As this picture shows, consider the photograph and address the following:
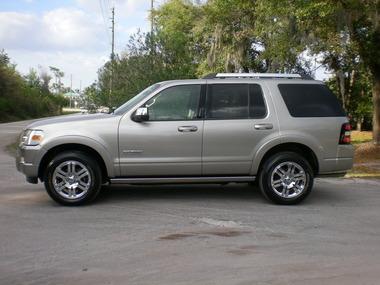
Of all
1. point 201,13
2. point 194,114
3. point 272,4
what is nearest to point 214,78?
point 194,114

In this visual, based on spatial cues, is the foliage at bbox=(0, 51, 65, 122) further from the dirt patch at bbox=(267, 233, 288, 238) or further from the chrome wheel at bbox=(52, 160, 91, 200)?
the dirt patch at bbox=(267, 233, 288, 238)

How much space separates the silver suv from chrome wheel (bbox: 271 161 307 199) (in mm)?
15

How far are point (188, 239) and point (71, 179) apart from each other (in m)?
2.40

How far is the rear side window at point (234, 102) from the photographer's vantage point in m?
8.27

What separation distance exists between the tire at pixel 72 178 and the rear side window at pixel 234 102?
6.13ft

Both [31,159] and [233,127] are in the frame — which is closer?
[31,159]

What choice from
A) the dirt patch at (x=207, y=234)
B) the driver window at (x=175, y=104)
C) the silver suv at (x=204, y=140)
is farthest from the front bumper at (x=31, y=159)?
the dirt patch at (x=207, y=234)

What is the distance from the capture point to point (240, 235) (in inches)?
258

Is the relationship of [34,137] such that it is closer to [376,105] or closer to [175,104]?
[175,104]

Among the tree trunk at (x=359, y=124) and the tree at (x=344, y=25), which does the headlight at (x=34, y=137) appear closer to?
the tree at (x=344, y=25)

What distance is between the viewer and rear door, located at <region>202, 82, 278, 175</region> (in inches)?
320

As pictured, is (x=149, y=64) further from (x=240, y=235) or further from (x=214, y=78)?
(x=240, y=235)

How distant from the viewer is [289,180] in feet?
27.3

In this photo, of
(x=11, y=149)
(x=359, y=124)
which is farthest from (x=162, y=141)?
(x=359, y=124)
